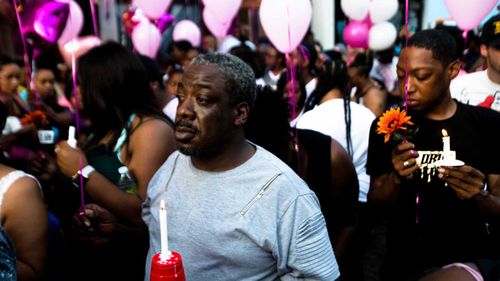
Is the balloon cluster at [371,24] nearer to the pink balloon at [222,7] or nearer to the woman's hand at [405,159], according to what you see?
the pink balloon at [222,7]

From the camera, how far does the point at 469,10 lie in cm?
322

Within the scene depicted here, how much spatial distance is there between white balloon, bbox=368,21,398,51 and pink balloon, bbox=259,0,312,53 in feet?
9.92

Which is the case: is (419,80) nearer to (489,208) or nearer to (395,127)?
(395,127)

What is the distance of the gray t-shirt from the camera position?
1406mm

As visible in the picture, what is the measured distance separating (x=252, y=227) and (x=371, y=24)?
567 cm

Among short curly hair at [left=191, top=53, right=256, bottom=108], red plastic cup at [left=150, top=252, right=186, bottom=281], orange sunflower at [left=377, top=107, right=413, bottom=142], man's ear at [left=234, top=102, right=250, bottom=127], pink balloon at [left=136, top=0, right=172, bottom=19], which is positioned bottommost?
red plastic cup at [left=150, top=252, right=186, bottom=281]

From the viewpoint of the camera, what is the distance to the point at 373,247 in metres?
4.33

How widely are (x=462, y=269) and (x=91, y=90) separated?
1.85 meters

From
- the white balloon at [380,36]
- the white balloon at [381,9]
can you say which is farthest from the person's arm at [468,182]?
the white balloon at [380,36]

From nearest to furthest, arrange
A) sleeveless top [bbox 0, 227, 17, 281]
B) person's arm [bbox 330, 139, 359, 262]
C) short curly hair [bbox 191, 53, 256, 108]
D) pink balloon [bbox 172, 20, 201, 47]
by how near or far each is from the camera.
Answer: sleeveless top [bbox 0, 227, 17, 281]
short curly hair [bbox 191, 53, 256, 108]
person's arm [bbox 330, 139, 359, 262]
pink balloon [bbox 172, 20, 201, 47]

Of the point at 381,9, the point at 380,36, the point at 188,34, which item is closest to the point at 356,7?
the point at 381,9

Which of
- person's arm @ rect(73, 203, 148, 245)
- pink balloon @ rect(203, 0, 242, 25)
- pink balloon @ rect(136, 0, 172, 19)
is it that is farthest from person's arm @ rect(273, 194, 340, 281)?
pink balloon @ rect(136, 0, 172, 19)

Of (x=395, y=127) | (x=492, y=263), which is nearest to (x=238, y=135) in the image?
(x=395, y=127)

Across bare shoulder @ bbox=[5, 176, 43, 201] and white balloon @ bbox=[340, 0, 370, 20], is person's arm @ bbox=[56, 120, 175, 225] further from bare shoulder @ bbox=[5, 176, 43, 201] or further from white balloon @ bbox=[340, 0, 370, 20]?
white balloon @ bbox=[340, 0, 370, 20]
